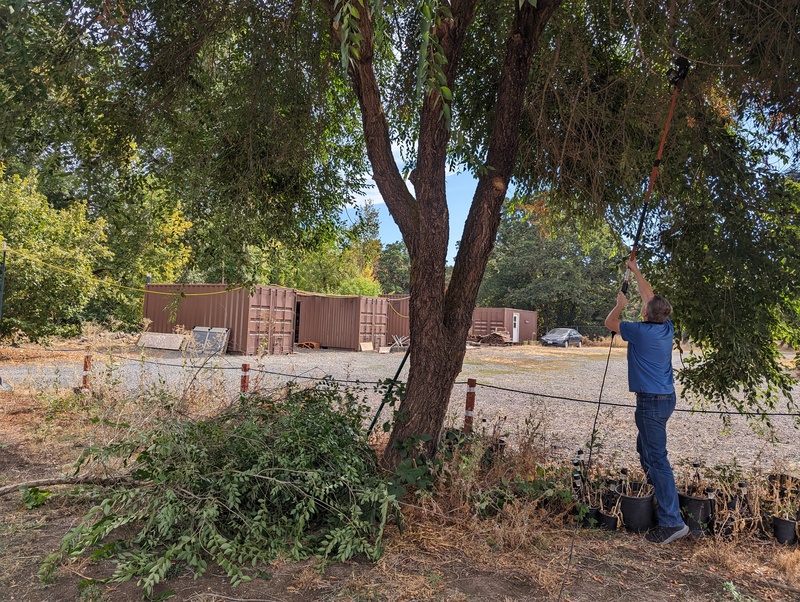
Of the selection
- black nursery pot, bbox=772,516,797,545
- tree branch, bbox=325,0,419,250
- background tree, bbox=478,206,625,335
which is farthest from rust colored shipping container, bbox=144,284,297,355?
background tree, bbox=478,206,625,335

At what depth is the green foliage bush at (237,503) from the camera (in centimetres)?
327

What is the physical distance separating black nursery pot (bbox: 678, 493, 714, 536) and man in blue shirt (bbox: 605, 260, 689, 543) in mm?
167

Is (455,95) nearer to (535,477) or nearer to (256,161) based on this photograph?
(256,161)

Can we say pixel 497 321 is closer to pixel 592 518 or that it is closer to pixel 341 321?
pixel 341 321

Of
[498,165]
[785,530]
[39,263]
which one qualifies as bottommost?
[785,530]

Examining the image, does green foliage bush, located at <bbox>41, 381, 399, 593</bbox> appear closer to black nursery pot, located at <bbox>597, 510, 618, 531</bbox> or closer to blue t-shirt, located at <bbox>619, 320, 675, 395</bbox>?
black nursery pot, located at <bbox>597, 510, 618, 531</bbox>

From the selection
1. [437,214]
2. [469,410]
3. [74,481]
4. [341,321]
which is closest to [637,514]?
[469,410]

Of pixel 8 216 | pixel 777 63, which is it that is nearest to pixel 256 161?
pixel 777 63

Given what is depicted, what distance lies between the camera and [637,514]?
164 inches

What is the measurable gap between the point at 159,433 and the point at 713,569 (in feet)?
12.2

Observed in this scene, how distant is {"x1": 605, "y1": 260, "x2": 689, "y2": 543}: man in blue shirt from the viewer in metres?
4.02

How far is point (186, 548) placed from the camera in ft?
10.6

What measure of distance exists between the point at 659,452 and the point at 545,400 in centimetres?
649

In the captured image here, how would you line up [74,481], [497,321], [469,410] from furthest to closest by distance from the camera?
1. [497,321]
2. [469,410]
3. [74,481]
